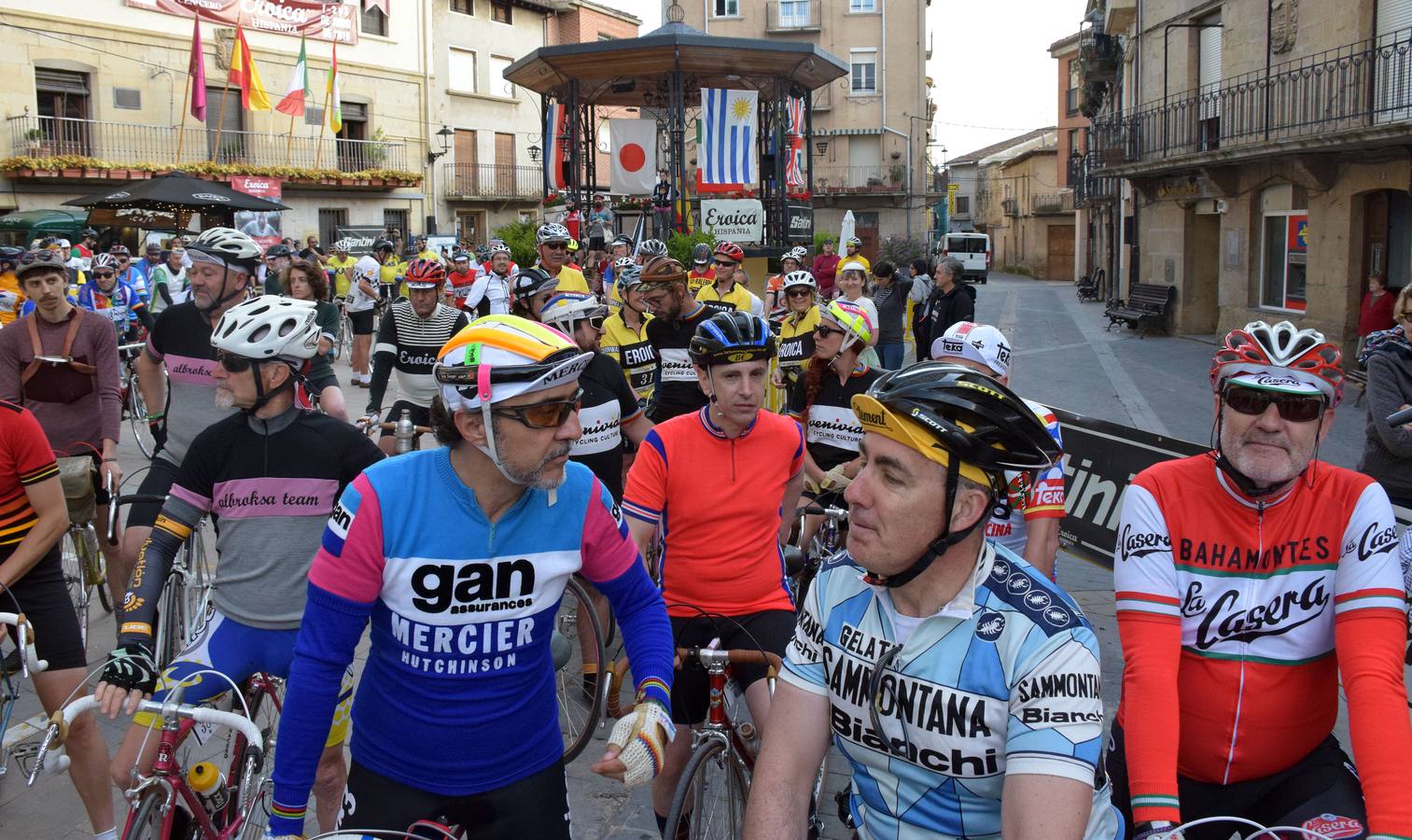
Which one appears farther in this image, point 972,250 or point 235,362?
point 972,250

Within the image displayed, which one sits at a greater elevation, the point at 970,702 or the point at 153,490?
the point at 970,702

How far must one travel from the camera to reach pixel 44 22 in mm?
31672

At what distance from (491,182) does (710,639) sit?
44.9 metres

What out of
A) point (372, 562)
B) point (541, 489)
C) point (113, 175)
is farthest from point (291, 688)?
point (113, 175)

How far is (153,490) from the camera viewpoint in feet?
18.1

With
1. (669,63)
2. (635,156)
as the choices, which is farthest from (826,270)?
(635,156)

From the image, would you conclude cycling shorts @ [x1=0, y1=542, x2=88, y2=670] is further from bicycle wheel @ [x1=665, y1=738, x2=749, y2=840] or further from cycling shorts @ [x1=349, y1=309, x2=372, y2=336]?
cycling shorts @ [x1=349, y1=309, x2=372, y2=336]

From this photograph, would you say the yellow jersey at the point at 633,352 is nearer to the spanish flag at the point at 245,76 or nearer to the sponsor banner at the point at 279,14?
A: the spanish flag at the point at 245,76

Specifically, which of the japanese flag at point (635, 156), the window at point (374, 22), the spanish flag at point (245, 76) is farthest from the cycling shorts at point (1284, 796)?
the window at point (374, 22)

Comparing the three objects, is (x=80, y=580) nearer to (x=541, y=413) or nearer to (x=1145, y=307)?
(x=541, y=413)

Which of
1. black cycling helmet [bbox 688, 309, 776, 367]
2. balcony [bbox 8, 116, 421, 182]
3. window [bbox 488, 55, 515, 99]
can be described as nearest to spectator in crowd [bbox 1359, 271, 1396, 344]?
black cycling helmet [bbox 688, 309, 776, 367]

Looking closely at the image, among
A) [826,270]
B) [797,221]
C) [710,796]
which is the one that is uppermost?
[797,221]

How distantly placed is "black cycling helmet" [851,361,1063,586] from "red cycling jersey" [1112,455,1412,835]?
0.96 metres

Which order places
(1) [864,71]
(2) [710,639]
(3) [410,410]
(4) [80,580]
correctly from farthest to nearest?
(1) [864,71]
(3) [410,410]
(4) [80,580]
(2) [710,639]
